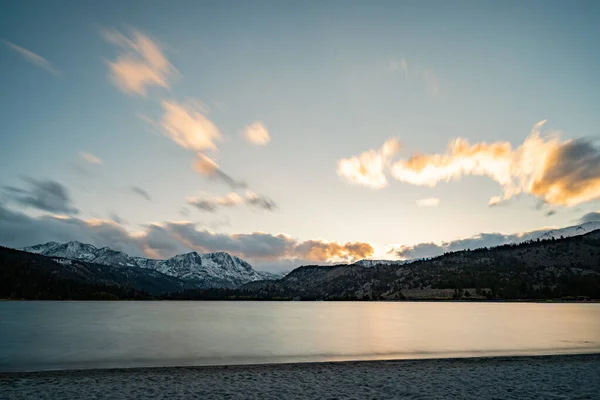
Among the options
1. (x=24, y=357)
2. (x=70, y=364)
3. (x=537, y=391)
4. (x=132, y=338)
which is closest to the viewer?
(x=537, y=391)

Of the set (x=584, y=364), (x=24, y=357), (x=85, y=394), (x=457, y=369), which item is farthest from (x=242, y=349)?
(x=584, y=364)

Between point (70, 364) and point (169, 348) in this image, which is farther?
point (169, 348)

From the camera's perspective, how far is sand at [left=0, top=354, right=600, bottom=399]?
76.7 ft

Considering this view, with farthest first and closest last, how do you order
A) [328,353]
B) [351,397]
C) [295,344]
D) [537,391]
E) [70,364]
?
1. [295,344]
2. [328,353]
3. [70,364]
4. [537,391]
5. [351,397]

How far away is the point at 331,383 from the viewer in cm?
2730

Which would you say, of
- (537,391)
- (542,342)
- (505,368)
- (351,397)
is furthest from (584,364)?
(542,342)

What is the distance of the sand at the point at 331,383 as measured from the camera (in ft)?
76.7

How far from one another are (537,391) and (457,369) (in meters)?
10.6

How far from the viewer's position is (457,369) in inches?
1375

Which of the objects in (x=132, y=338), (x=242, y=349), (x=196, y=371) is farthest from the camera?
(x=132, y=338)

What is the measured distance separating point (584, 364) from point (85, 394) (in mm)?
42751

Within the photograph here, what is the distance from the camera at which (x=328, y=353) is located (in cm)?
5600

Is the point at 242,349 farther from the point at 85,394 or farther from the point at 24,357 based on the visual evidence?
the point at 85,394

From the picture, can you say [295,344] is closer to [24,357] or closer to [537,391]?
[24,357]
